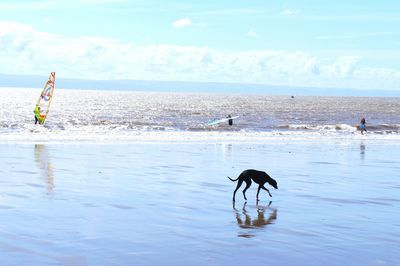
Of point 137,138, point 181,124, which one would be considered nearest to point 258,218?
point 137,138

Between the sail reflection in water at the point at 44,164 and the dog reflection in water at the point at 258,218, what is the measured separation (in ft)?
17.8

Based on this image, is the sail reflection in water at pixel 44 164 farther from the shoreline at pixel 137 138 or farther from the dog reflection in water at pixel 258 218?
the dog reflection in water at pixel 258 218

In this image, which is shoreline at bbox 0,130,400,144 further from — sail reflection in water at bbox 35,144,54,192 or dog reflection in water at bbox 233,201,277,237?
dog reflection in water at bbox 233,201,277,237

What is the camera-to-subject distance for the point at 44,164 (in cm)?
2212

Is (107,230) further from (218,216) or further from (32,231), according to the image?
(218,216)

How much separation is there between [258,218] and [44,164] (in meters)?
11.5

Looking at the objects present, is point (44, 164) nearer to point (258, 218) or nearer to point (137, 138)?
point (258, 218)

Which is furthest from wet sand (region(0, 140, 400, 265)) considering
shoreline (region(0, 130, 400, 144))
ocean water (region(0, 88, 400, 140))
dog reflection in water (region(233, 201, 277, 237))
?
ocean water (region(0, 88, 400, 140))

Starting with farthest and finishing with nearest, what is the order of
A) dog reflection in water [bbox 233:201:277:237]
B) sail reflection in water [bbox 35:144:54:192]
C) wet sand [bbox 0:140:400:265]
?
sail reflection in water [bbox 35:144:54:192] → dog reflection in water [bbox 233:201:277:237] → wet sand [bbox 0:140:400:265]

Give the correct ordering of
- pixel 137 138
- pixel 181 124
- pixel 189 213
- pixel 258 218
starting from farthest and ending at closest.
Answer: pixel 181 124
pixel 137 138
pixel 189 213
pixel 258 218

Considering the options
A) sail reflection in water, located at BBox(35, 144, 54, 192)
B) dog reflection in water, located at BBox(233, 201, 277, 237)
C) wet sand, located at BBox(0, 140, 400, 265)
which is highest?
sail reflection in water, located at BBox(35, 144, 54, 192)

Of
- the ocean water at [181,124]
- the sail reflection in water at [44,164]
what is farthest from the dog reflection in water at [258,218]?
the ocean water at [181,124]

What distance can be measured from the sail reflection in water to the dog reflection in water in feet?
17.8

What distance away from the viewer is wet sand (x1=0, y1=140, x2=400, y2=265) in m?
9.61
